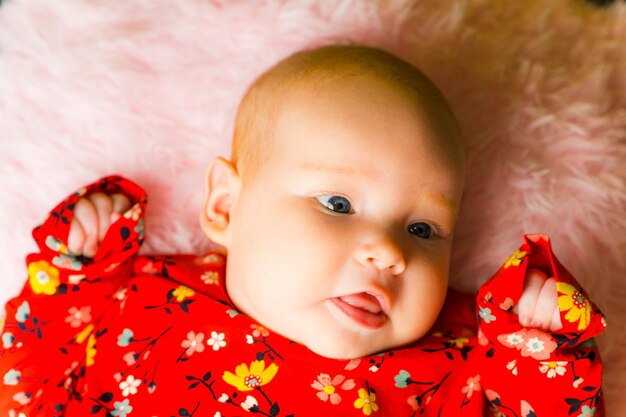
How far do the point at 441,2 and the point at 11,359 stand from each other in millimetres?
1142

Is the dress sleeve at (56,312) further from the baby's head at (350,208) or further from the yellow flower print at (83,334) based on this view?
the baby's head at (350,208)

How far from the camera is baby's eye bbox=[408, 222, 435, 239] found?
1435 mm

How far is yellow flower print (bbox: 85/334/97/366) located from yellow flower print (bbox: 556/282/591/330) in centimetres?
87

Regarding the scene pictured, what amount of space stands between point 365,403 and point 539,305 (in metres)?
0.34

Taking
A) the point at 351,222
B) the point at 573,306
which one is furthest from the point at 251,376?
the point at 573,306

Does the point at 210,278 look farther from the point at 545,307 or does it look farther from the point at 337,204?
the point at 545,307

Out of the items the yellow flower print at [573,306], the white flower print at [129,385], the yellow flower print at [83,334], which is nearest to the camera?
the yellow flower print at [573,306]

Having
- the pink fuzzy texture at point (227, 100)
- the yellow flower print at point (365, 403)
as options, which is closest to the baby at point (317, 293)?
the yellow flower print at point (365, 403)

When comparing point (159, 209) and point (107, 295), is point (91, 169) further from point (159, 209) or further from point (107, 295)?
point (107, 295)

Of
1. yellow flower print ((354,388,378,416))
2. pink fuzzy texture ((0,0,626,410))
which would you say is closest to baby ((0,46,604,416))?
yellow flower print ((354,388,378,416))

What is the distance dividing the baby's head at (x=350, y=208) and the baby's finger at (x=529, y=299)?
145 millimetres

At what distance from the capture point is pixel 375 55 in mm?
1479

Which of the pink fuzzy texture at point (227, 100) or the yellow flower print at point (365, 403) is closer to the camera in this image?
the yellow flower print at point (365, 403)

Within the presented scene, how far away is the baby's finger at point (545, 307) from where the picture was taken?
1296 mm
